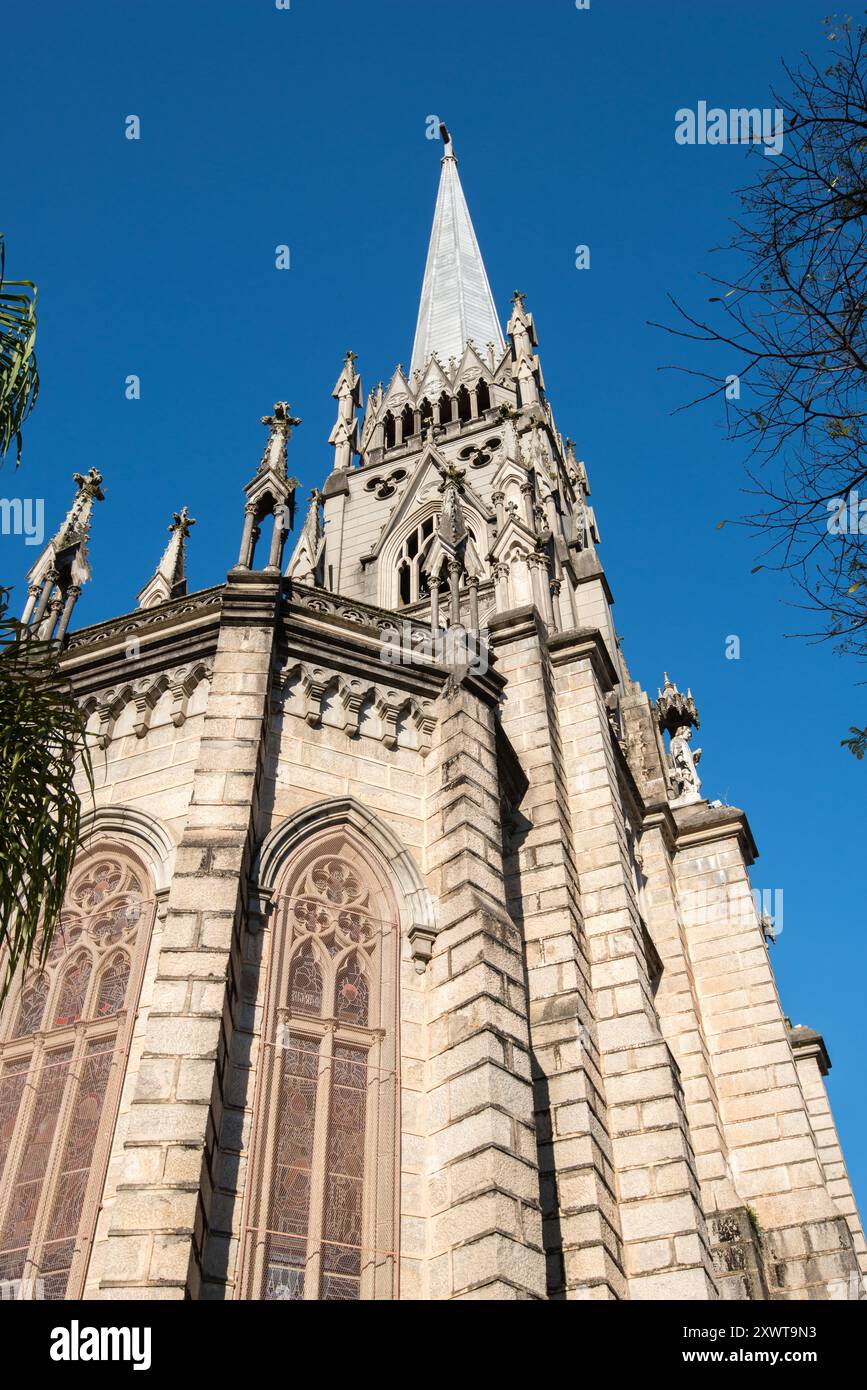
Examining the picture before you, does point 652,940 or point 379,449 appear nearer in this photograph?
point 652,940

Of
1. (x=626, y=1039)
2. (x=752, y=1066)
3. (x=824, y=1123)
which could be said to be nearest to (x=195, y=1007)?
(x=626, y=1039)

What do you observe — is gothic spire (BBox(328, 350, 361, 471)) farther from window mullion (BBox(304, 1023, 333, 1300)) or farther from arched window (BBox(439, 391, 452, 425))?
window mullion (BBox(304, 1023, 333, 1300))

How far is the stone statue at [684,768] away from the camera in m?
25.2

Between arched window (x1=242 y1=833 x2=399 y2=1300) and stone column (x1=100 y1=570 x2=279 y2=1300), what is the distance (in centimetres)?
62

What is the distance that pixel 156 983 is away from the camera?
1113 centimetres

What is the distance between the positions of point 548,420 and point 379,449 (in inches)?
237

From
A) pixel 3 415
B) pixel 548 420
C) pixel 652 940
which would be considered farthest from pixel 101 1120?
pixel 548 420

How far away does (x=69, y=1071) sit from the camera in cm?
1174

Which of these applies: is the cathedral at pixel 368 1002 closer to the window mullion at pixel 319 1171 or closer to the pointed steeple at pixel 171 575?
the window mullion at pixel 319 1171

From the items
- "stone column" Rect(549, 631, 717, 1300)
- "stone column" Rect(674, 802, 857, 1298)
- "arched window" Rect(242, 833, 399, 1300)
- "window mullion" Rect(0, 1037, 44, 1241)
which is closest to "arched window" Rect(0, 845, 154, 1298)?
"window mullion" Rect(0, 1037, 44, 1241)

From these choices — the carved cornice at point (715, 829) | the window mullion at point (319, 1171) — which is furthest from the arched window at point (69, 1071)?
the carved cornice at point (715, 829)

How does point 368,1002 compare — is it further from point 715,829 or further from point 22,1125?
point 715,829

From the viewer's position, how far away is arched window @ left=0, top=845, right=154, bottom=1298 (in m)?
10.6
